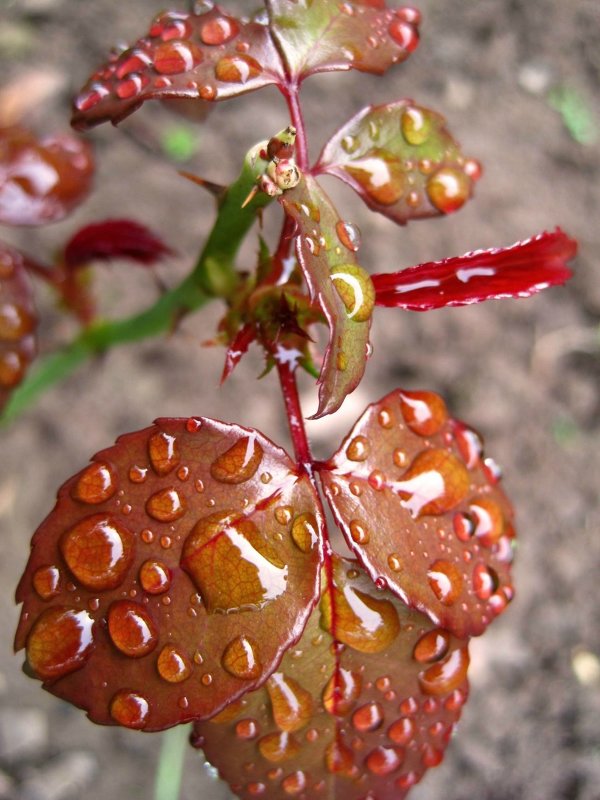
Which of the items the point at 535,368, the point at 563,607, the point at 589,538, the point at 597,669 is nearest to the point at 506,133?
the point at 535,368

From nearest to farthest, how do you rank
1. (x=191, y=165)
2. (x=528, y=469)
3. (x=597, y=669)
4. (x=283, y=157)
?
(x=283, y=157) → (x=597, y=669) → (x=528, y=469) → (x=191, y=165)

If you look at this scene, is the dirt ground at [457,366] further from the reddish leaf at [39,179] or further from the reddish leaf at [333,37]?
the reddish leaf at [333,37]

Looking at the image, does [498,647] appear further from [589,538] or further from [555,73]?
[555,73]

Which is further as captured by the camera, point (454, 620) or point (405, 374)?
point (405, 374)

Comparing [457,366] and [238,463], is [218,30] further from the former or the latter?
[457,366]

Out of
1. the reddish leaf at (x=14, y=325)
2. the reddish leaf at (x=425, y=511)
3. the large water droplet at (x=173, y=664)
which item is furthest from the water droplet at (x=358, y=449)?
the reddish leaf at (x=14, y=325)

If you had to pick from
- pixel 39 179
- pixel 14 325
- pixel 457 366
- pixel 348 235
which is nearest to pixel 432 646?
pixel 348 235

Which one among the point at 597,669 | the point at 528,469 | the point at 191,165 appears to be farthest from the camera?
the point at 191,165
